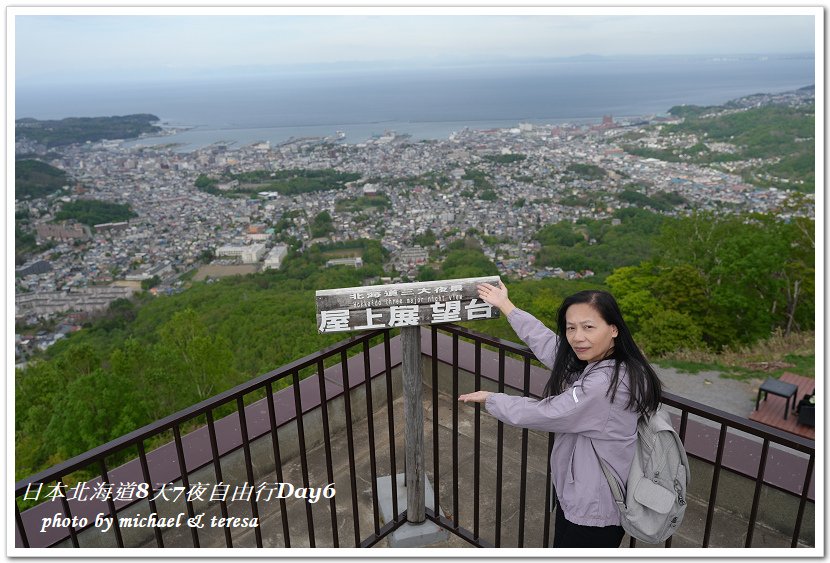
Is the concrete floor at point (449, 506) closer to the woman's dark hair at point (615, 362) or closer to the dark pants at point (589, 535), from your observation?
the dark pants at point (589, 535)

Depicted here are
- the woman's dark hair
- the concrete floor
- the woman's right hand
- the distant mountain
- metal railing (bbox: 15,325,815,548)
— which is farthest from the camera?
the distant mountain

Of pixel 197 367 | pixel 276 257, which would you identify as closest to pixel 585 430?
pixel 197 367

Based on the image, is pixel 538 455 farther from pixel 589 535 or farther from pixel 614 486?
pixel 614 486

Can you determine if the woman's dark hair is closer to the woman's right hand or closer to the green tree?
the woman's right hand

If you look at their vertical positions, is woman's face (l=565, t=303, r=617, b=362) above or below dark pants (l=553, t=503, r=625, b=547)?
above

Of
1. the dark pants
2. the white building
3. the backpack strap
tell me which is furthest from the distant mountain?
the backpack strap

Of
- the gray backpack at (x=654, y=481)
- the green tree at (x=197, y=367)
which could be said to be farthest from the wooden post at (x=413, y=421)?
the green tree at (x=197, y=367)

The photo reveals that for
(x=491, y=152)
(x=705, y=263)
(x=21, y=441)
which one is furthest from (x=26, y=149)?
(x=705, y=263)
